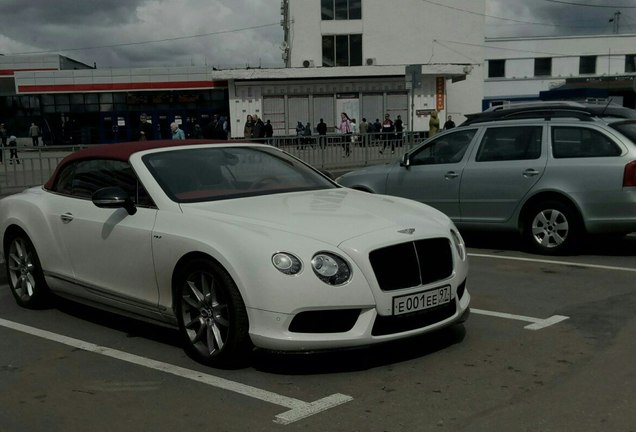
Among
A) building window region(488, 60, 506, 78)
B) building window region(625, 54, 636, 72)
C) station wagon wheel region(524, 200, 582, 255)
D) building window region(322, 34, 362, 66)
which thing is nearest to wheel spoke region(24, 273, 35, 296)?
station wagon wheel region(524, 200, 582, 255)

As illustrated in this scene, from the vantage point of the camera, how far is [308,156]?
65.6 ft

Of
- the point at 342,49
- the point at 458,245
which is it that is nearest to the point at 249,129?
the point at 458,245

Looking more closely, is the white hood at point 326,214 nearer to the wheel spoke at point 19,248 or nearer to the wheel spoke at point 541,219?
the wheel spoke at point 19,248

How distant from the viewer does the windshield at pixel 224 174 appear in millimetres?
5258

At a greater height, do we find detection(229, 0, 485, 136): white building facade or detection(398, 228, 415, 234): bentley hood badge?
detection(229, 0, 485, 136): white building facade

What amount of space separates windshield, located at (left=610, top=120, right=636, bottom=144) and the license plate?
4514 millimetres

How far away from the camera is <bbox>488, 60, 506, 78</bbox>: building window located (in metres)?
63.6

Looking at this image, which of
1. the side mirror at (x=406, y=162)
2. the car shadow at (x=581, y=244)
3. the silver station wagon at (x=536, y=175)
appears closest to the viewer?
the silver station wagon at (x=536, y=175)

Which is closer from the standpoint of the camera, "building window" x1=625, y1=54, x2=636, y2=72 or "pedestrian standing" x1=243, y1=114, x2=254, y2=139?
"pedestrian standing" x1=243, y1=114, x2=254, y2=139

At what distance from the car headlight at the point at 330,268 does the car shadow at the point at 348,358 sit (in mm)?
453

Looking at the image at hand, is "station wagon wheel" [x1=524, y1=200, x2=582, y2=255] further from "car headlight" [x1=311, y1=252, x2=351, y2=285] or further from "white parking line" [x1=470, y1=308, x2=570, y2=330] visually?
"car headlight" [x1=311, y1=252, x2=351, y2=285]

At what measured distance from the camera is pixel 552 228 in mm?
8367

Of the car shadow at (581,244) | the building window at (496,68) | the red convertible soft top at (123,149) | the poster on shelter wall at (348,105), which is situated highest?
the building window at (496,68)

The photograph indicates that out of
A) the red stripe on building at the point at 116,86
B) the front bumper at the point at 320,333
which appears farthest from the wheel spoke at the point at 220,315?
the red stripe on building at the point at 116,86
